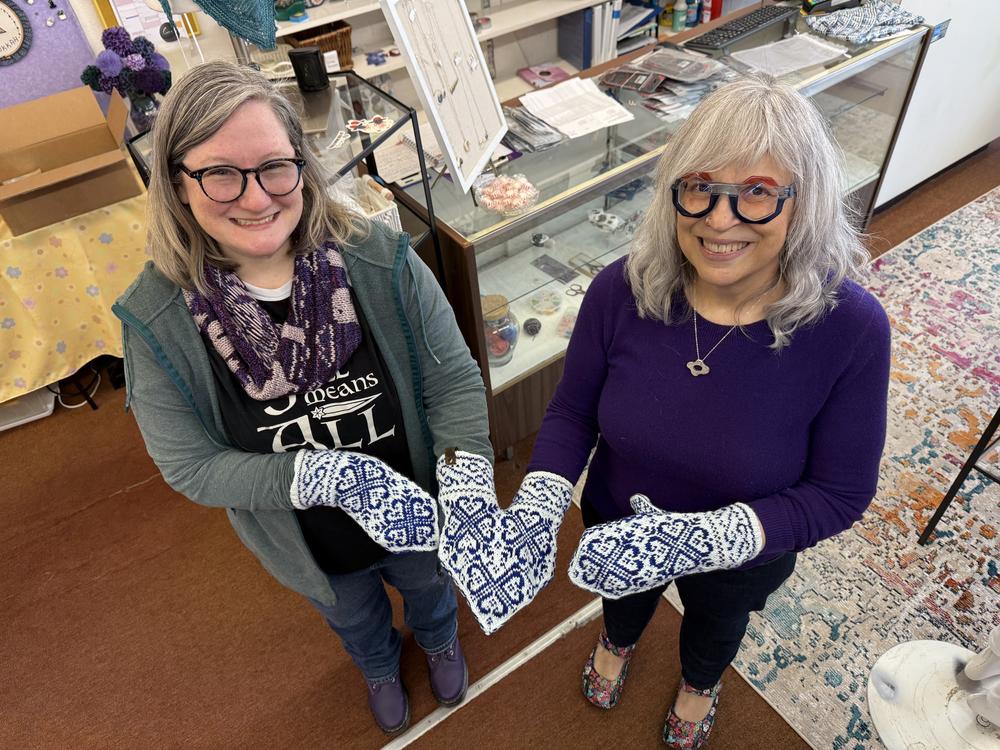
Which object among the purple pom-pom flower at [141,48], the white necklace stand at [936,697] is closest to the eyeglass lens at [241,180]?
the purple pom-pom flower at [141,48]

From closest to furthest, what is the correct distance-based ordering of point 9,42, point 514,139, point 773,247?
point 773,247 → point 514,139 → point 9,42

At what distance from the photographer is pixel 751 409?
118 centimetres

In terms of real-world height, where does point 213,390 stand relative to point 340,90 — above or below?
below

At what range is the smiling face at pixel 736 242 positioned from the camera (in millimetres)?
1012

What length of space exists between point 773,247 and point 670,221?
18 cm

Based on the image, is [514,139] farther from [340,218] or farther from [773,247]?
[773,247]

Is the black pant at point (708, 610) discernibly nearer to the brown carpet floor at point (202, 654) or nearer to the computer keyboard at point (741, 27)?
the brown carpet floor at point (202, 654)

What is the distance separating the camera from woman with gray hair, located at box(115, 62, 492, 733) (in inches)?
43.8

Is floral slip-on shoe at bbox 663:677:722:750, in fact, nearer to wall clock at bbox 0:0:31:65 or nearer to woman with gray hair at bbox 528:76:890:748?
woman with gray hair at bbox 528:76:890:748

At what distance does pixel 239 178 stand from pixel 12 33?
252 centimetres

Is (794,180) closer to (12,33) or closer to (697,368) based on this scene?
(697,368)

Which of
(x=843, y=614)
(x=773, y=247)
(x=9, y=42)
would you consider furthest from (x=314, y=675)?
(x=9, y=42)

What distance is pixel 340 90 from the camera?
1926mm

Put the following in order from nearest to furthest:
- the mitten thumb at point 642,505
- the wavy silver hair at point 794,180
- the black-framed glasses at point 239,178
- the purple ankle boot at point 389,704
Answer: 1. the wavy silver hair at point 794,180
2. the black-framed glasses at point 239,178
3. the mitten thumb at point 642,505
4. the purple ankle boot at point 389,704
